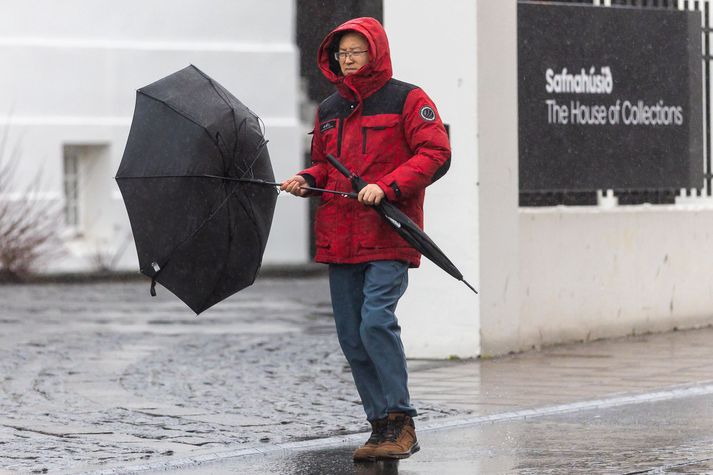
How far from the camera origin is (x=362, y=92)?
723cm

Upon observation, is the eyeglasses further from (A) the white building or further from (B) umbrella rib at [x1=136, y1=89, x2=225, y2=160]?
(A) the white building

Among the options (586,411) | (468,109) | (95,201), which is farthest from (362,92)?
(95,201)

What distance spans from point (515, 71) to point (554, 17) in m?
0.61

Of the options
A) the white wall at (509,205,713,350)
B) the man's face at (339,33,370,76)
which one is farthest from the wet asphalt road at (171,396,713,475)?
the white wall at (509,205,713,350)

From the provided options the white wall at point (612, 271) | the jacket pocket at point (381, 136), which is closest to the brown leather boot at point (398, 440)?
the jacket pocket at point (381, 136)

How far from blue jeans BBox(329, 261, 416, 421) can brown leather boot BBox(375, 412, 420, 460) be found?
0.04m

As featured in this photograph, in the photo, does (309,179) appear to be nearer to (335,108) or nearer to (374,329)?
(335,108)

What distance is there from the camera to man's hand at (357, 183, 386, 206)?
6.92 metres

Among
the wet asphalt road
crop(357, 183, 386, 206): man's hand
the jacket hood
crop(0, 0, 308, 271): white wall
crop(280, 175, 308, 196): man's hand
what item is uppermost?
crop(0, 0, 308, 271): white wall

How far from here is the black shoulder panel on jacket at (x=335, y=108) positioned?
7.27 meters

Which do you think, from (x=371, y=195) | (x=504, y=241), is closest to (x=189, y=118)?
(x=371, y=195)

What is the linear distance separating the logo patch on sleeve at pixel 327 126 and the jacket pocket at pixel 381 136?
16cm

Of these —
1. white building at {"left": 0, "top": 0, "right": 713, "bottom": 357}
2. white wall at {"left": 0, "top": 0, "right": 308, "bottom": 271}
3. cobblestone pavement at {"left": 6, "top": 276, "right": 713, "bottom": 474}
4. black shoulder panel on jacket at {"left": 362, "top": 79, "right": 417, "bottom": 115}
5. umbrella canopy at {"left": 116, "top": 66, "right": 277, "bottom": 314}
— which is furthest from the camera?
white wall at {"left": 0, "top": 0, "right": 308, "bottom": 271}

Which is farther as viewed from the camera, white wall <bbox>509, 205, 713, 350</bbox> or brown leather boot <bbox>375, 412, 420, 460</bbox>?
white wall <bbox>509, 205, 713, 350</bbox>
